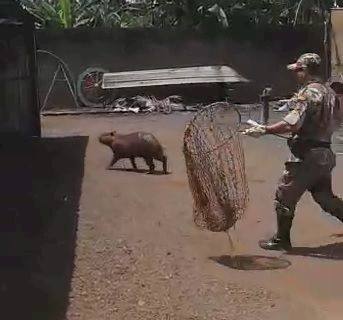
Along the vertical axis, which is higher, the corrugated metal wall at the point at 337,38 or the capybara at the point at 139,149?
the corrugated metal wall at the point at 337,38

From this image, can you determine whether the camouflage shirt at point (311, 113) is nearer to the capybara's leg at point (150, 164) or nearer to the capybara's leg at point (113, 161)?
the capybara's leg at point (150, 164)

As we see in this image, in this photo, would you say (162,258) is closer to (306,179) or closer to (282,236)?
(282,236)

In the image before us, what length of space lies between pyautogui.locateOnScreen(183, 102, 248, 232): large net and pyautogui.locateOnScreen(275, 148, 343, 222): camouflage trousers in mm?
359

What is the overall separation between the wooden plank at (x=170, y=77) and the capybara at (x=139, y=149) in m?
9.83

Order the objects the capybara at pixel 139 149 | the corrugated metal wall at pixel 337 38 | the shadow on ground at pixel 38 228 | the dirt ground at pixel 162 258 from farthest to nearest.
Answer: the corrugated metal wall at pixel 337 38 → the capybara at pixel 139 149 → the dirt ground at pixel 162 258 → the shadow on ground at pixel 38 228

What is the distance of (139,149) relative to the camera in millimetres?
11406

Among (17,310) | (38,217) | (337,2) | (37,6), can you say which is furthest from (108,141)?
(337,2)

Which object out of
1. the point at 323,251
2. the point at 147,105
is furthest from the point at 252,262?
the point at 147,105

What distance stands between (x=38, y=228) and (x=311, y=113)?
2587mm

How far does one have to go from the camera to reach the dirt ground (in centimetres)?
544

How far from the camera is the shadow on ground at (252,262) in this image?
6621 millimetres

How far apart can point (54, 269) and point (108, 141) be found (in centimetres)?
577

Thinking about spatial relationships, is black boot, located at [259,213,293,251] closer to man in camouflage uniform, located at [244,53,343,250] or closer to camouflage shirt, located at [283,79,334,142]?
man in camouflage uniform, located at [244,53,343,250]

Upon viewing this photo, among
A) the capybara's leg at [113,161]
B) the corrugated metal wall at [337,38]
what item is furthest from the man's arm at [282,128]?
the corrugated metal wall at [337,38]
